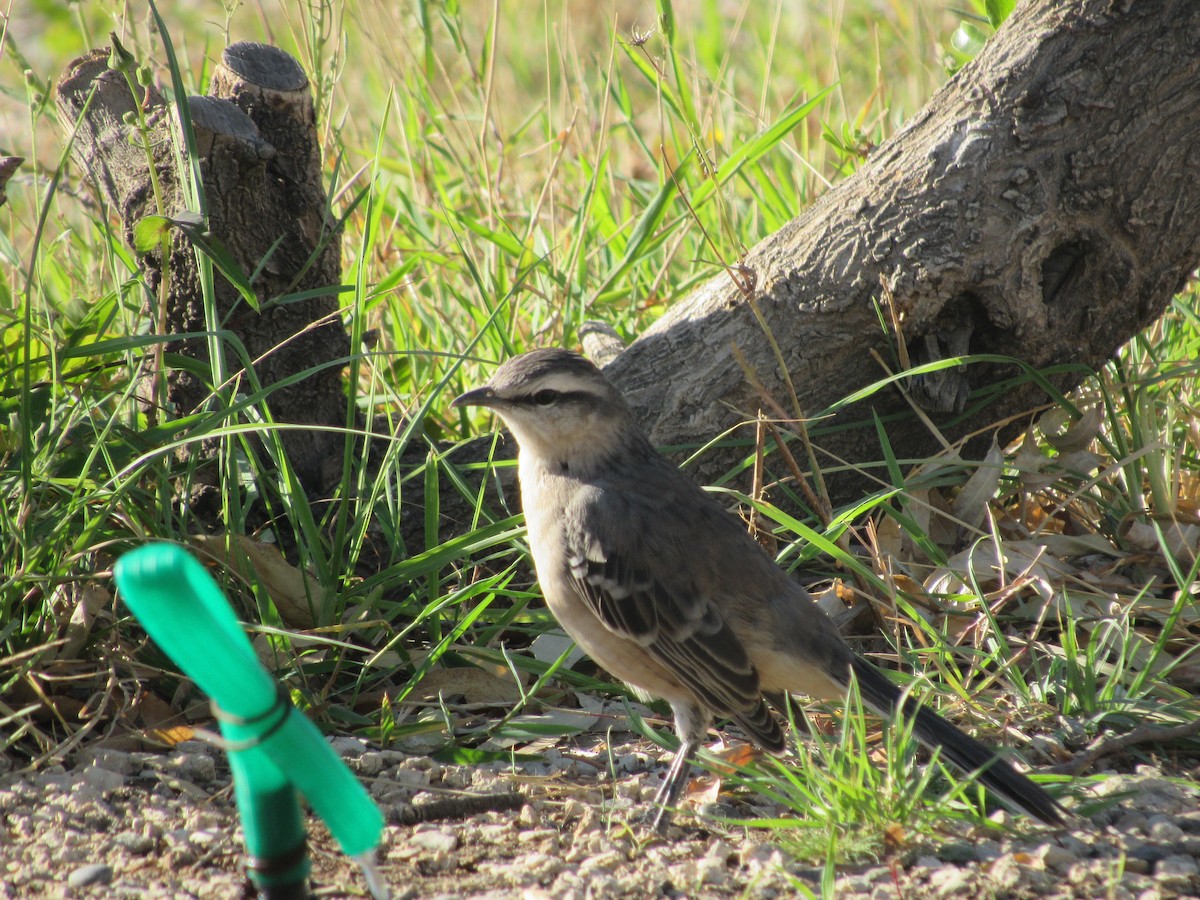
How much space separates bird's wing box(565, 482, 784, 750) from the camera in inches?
160

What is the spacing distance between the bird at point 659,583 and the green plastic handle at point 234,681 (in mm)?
1582

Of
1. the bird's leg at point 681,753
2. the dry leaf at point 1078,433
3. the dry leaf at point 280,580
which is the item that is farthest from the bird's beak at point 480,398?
the dry leaf at point 1078,433

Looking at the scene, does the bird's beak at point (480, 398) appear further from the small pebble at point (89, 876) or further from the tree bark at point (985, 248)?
the small pebble at point (89, 876)

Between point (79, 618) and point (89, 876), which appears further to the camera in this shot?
point (79, 618)

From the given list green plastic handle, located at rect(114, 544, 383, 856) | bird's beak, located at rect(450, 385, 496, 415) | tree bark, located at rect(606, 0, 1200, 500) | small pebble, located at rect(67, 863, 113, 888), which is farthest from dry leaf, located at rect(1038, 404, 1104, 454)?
small pebble, located at rect(67, 863, 113, 888)

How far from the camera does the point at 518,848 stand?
3.60 meters

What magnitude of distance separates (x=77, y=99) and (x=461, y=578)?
249 centimetres

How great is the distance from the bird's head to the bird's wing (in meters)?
0.28

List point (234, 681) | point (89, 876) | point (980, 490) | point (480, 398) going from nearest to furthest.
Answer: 1. point (234, 681)
2. point (89, 876)
3. point (480, 398)
4. point (980, 490)

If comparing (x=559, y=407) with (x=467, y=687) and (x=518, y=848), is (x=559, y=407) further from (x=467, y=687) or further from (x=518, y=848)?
(x=518, y=848)

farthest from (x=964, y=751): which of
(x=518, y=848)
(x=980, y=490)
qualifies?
(x=980, y=490)

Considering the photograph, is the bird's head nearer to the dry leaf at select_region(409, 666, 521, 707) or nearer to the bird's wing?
the bird's wing

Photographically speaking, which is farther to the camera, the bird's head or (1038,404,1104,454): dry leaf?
(1038,404,1104,454): dry leaf

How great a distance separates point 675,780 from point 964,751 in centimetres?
95
